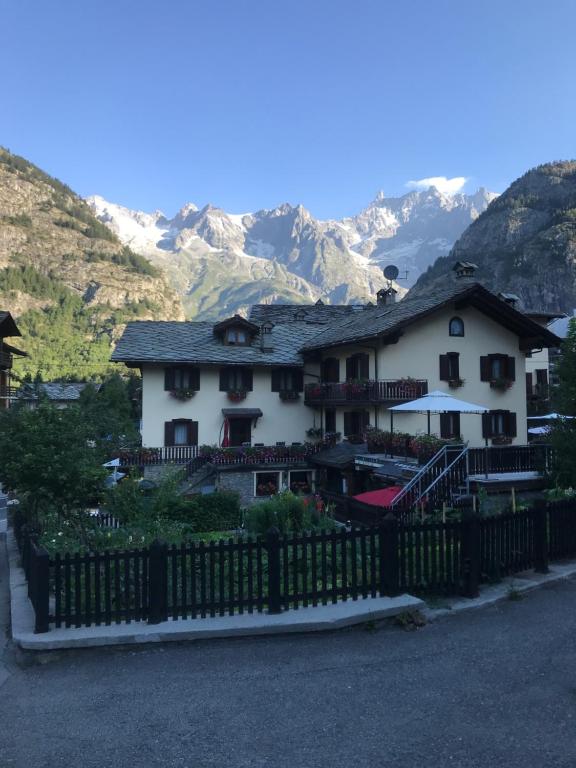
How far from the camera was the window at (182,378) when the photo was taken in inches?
1174

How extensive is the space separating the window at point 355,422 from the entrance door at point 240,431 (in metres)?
6.05

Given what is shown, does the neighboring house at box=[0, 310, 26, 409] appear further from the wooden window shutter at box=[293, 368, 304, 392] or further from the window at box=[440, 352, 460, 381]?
the window at box=[440, 352, 460, 381]

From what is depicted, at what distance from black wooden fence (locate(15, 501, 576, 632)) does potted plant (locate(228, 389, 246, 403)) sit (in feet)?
67.1

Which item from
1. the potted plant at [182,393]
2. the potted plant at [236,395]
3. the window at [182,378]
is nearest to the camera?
the potted plant at [182,393]

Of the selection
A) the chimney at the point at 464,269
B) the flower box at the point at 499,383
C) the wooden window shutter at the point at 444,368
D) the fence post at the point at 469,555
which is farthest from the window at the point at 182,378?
the fence post at the point at 469,555

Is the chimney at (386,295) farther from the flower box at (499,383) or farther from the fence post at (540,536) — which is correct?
the fence post at (540,536)

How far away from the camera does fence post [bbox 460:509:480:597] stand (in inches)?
361

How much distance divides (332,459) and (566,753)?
21.5m

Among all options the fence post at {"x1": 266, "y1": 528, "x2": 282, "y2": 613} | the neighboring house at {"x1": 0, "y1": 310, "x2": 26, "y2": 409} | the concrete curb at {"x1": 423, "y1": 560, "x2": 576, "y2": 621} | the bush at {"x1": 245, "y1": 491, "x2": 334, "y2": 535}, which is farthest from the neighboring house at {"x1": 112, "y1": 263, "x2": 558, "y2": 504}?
the neighboring house at {"x1": 0, "y1": 310, "x2": 26, "y2": 409}

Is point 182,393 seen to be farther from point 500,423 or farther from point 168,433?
point 500,423

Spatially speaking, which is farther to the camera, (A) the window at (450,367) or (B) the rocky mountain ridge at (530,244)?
(B) the rocky mountain ridge at (530,244)

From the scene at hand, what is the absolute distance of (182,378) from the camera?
30094 millimetres

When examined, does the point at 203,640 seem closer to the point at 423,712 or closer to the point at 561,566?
the point at 423,712

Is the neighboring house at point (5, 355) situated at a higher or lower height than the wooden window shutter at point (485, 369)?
higher
